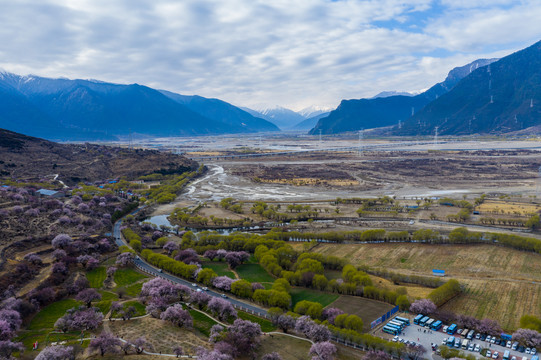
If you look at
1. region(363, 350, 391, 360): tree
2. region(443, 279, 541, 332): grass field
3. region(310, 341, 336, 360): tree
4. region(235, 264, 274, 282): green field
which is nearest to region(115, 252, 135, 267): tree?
region(235, 264, 274, 282): green field

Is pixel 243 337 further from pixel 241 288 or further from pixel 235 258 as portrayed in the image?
pixel 235 258

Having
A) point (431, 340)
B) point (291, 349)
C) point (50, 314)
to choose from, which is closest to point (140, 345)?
point (291, 349)

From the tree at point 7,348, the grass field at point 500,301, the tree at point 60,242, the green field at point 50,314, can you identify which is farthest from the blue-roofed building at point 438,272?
the tree at point 60,242

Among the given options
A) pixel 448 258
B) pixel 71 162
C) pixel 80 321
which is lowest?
pixel 448 258

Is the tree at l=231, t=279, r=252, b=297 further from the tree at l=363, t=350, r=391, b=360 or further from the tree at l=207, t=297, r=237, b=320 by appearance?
the tree at l=363, t=350, r=391, b=360

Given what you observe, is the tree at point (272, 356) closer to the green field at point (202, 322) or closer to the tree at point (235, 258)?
the green field at point (202, 322)
